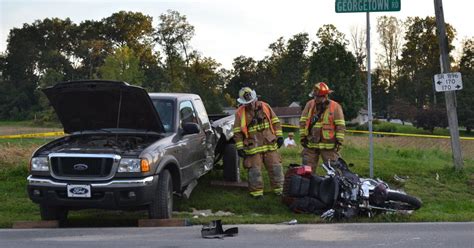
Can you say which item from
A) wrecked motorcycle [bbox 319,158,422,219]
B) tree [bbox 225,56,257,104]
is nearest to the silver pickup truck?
wrecked motorcycle [bbox 319,158,422,219]

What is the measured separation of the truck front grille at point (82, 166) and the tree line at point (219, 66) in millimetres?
48901

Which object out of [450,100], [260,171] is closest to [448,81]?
[450,100]

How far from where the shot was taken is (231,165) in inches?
408

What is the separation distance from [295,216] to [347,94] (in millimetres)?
58884

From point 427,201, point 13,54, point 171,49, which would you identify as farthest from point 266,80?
point 427,201

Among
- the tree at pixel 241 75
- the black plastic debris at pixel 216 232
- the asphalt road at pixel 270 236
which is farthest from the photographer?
the tree at pixel 241 75

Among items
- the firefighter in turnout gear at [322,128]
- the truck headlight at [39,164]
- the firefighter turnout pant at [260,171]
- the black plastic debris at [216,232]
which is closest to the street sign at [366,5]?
the firefighter in turnout gear at [322,128]

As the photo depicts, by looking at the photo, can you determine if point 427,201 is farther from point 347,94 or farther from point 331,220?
point 347,94

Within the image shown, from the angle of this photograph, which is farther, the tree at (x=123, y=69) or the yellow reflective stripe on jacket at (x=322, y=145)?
the tree at (x=123, y=69)

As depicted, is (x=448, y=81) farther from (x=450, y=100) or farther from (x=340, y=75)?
(x=340, y=75)

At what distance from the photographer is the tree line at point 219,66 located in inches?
2552

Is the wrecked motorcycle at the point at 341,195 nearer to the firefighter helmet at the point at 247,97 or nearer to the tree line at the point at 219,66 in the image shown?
the firefighter helmet at the point at 247,97

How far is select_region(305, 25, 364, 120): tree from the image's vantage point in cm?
6581

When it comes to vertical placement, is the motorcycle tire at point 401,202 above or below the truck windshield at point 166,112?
below
